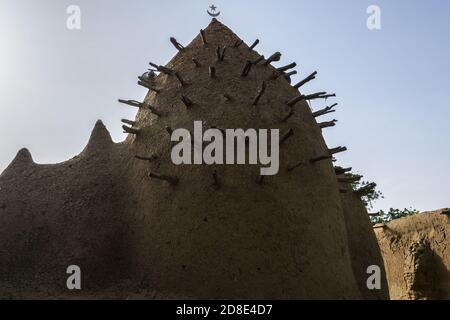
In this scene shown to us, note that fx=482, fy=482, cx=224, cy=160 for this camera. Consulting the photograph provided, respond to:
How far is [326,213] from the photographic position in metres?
7.66

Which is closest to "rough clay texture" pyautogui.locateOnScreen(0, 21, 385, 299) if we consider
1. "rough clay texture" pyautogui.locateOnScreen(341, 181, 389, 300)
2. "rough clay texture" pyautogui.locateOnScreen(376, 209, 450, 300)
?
"rough clay texture" pyautogui.locateOnScreen(341, 181, 389, 300)

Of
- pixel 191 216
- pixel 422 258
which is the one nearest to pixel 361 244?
pixel 191 216

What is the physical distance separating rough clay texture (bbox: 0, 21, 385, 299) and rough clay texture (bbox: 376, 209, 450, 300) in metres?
7.28

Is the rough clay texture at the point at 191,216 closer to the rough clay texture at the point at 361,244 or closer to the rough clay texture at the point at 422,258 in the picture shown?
the rough clay texture at the point at 361,244

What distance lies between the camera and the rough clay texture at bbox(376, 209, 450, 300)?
50.5 ft

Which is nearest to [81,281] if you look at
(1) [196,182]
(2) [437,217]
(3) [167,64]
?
(1) [196,182]

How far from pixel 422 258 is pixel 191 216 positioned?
11231 millimetres

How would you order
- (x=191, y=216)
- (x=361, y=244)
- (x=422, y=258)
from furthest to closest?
(x=422, y=258) → (x=361, y=244) → (x=191, y=216)

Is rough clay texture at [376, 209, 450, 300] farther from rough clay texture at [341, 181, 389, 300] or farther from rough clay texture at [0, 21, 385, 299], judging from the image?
rough clay texture at [0, 21, 385, 299]

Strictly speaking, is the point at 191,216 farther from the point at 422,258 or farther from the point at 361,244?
the point at 422,258

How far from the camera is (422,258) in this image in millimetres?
15742

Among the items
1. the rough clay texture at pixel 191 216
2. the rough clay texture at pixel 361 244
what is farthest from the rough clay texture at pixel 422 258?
the rough clay texture at pixel 191 216

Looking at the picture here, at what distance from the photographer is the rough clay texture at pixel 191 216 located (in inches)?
274
